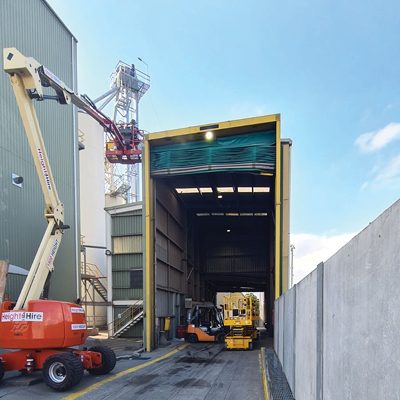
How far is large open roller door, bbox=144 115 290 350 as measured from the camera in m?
15.7

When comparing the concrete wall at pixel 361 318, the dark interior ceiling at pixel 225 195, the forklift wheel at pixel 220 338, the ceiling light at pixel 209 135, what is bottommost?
the forklift wheel at pixel 220 338

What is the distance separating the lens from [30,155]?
1565 centimetres

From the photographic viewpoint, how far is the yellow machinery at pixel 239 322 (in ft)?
57.1

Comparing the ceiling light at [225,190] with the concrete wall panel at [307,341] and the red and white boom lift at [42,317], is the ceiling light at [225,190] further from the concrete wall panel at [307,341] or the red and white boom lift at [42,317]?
the concrete wall panel at [307,341]

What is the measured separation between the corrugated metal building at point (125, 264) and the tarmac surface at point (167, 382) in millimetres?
7702

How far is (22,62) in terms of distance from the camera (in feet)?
33.5

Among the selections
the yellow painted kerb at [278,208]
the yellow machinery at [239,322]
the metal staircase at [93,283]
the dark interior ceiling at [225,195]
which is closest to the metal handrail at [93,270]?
the metal staircase at [93,283]

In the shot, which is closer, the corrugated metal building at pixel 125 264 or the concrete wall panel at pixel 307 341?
the concrete wall panel at pixel 307 341

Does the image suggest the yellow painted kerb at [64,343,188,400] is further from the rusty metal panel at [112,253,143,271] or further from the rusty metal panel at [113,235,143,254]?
the rusty metal panel at [113,235,143,254]

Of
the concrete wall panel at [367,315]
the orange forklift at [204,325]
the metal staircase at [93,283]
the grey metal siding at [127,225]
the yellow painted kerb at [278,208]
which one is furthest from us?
the metal staircase at [93,283]

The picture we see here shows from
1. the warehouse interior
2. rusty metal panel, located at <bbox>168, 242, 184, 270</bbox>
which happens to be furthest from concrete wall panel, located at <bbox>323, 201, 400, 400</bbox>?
rusty metal panel, located at <bbox>168, 242, 184, 270</bbox>

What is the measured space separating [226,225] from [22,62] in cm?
2139

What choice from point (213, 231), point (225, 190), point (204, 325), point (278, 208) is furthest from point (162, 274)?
point (213, 231)

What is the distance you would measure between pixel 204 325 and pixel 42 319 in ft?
42.3
